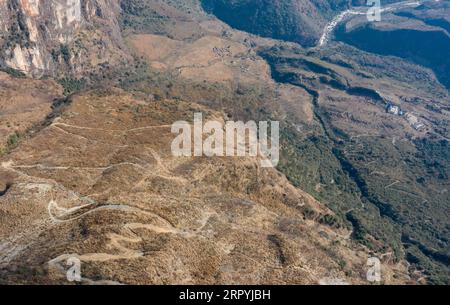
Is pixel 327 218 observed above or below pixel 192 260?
below

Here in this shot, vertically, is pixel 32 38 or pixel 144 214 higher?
pixel 32 38

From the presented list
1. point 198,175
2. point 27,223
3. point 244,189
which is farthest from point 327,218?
point 27,223

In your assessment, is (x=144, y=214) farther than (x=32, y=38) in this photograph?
No

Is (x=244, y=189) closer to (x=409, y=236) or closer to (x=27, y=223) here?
(x=27, y=223)

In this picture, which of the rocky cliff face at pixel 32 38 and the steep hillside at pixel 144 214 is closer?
the steep hillside at pixel 144 214

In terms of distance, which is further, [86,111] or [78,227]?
[86,111]

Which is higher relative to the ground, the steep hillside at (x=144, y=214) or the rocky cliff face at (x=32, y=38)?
the rocky cliff face at (x=32, y=38)

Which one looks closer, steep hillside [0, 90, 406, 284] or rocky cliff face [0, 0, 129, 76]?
steep hillside [0, 90, 406, 284]

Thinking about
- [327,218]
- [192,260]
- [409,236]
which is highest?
[192,260]

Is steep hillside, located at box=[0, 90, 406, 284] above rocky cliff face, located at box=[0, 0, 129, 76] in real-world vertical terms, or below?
below
